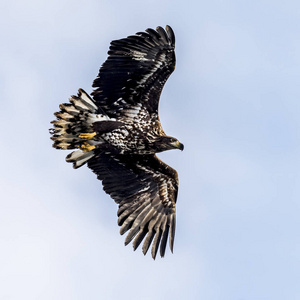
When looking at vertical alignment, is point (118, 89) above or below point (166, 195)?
above

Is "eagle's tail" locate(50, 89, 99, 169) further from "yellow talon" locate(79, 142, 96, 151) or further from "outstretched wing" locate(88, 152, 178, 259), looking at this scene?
"outstretched wing" locate(88, 152, 178, 259)

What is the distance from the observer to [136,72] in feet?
57.6

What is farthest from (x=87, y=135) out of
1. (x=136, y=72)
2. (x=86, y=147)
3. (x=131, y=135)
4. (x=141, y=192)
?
(x=141, y=192)

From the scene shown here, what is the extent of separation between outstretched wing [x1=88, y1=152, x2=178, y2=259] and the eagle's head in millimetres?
968

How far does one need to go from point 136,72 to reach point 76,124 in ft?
5.73

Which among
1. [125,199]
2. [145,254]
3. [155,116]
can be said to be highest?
[155,116]

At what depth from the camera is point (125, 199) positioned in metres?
18.7

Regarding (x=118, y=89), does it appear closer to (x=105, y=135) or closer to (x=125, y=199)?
(x=105, y=135)

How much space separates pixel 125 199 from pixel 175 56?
3.60 meters

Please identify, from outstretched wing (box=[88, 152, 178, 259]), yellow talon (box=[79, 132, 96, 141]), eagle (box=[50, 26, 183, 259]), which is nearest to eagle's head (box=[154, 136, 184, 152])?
eagle (box=[50, 26, 183, 259])

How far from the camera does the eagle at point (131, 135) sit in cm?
1739

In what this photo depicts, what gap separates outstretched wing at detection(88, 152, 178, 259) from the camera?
60.3ft

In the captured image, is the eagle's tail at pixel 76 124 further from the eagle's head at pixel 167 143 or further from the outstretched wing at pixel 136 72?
the eagle's head at pixel 167 143

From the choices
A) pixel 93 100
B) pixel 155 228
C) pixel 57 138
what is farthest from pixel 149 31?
pixel 155 228
